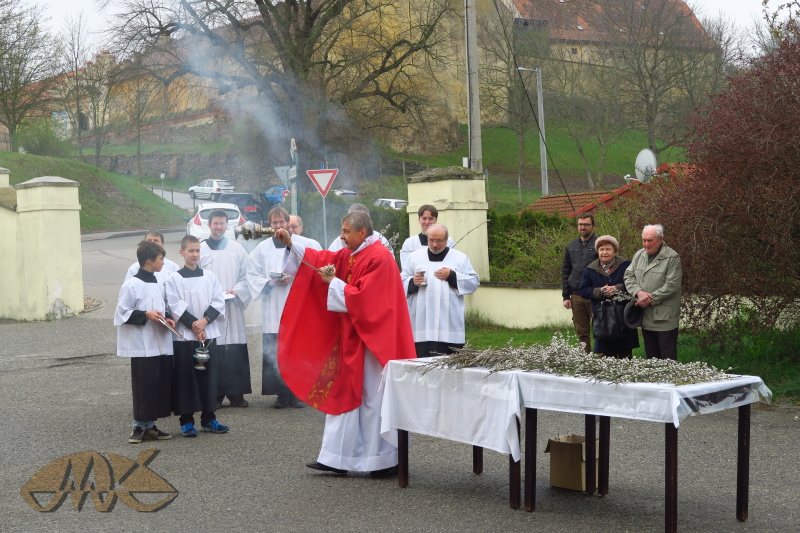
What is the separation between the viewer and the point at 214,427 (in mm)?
8430

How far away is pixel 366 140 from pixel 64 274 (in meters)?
14.8

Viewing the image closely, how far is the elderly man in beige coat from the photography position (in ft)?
27.4

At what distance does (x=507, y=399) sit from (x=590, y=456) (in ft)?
2.98

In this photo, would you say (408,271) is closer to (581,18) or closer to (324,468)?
(324,468)

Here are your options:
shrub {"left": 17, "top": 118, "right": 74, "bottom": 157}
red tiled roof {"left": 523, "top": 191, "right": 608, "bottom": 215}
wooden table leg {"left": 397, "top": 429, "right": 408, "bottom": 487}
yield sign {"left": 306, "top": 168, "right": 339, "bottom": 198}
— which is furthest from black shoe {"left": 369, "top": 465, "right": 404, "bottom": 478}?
Result: shrub {"left": 17, "top": 118, "right": 74, "bottom": 157}

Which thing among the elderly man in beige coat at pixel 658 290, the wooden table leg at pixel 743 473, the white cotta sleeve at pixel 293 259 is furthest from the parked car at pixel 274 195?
the wooden table leg at pixel 743 473

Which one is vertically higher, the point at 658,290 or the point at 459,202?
the point at 459,202

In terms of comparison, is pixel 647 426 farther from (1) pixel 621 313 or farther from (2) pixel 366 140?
(2) pixel 366 140

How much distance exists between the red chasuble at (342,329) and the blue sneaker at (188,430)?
61.9 inches

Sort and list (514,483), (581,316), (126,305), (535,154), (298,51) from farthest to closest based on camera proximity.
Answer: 1. (535,154)
2. (298,51)
3. (581,316)
4. (126,305)
5. (514,483)

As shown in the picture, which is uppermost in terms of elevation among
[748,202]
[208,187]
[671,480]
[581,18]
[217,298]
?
[581,18]

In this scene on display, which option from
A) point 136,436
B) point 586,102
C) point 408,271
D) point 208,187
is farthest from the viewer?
point 208,187

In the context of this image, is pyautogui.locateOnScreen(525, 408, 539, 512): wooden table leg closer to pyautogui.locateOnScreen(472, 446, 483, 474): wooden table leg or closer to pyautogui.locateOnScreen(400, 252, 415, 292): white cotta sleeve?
pyautogui.locateOnScreen(472, 446, 483, 474): wooden table leg

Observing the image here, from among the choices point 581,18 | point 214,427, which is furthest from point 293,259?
point 581,18
